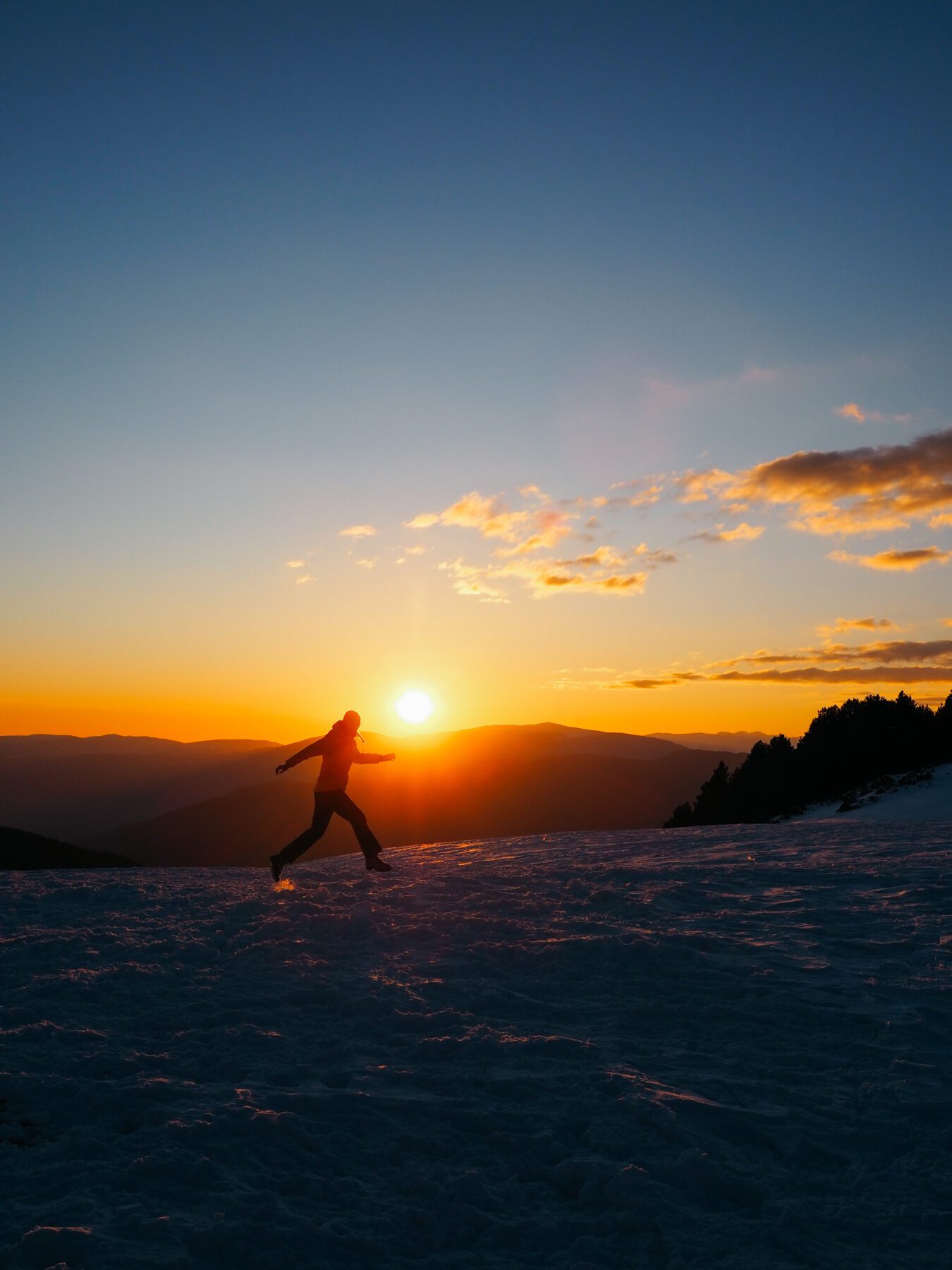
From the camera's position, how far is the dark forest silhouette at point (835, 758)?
98.9ft

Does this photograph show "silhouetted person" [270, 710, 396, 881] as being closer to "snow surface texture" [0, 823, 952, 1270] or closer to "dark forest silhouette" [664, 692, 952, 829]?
"snow surface texture" [0, 823, 952, 1270]

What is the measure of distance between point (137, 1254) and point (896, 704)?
35.7m

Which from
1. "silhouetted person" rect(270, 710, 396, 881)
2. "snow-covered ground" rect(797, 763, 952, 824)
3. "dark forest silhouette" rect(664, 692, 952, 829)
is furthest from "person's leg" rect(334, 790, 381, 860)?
"dark forest silhouette" rect(664, 692, 952, 829)

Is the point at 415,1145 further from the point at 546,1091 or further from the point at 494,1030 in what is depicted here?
the point at 494,1030

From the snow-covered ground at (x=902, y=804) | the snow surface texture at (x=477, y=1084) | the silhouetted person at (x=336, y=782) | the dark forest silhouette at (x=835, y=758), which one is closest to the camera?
the snow surface texture at (x=477, y=1084)

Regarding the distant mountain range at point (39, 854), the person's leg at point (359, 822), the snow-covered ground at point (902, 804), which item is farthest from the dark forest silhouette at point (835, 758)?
the distant mountain range at point (39, 854)

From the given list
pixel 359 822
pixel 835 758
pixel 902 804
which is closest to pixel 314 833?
pixel 359 822

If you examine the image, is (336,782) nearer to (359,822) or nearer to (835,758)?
(359,822)

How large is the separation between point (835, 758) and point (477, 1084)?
1225 inches

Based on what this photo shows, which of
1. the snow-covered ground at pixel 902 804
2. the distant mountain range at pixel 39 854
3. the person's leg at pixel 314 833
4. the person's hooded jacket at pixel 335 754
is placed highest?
the person's hooded jacket at pixel 335 754

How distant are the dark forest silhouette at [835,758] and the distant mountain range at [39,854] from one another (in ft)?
64.7

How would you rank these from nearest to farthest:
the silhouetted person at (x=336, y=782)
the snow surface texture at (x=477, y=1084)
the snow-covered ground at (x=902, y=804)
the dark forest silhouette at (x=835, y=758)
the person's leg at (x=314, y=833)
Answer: the snow surface texture at (x=477, y=1084) → the person's leg at (x=314, y=833) → the silhouetted person at (x=336, y=782) → the snow-covered ground at (x=902, y=804) → the dark forest silhouette at (x=835, y=758)

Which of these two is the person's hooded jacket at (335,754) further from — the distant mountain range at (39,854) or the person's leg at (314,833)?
the distant mountain range at (39,854)

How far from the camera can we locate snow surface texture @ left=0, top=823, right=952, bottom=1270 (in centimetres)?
392
